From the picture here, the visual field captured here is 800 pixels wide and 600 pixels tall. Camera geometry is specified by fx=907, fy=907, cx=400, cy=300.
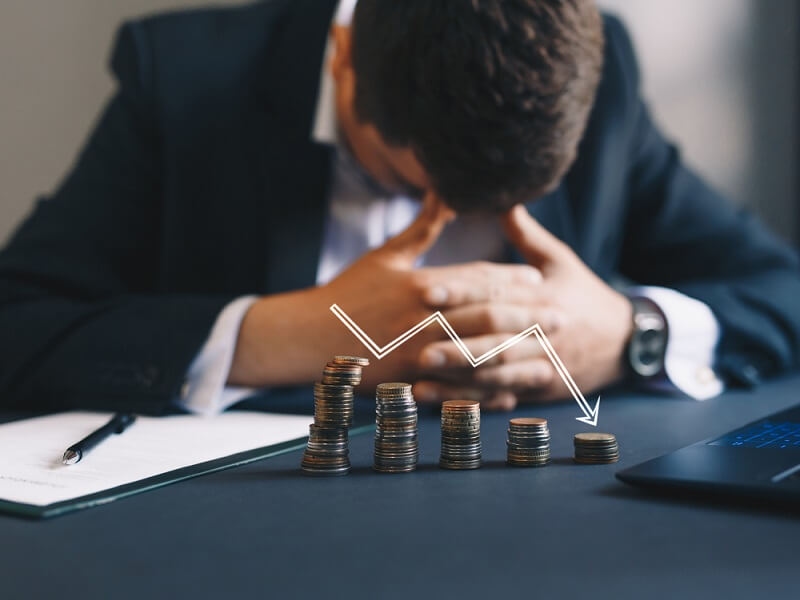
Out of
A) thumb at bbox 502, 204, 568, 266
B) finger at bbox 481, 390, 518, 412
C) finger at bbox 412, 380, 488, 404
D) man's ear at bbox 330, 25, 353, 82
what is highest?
man's ear at bbox 330, 25, 353, 82

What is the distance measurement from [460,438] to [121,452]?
0.33 m

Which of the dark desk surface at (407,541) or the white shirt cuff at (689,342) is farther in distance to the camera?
the white shirt cuff at (689,342)

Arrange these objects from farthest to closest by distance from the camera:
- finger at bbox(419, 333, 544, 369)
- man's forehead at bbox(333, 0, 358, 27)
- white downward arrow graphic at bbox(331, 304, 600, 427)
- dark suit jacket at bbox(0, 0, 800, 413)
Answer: man's forehead at bbox(333, 0, 358, 27) < dark suit jacket at bbox(0, 0, 800, 413) < finger at bbox(419, 333, 544, 369) < white downward arrow graphic at bbox(331, 304, 600, 427)

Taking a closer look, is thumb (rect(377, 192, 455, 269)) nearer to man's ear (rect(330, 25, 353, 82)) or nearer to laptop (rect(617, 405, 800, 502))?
man's ear (rect(330, 25, 353, 82))

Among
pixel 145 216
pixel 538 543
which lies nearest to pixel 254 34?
pixel 145 216

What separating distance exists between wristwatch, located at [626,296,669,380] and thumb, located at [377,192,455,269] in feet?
1.08

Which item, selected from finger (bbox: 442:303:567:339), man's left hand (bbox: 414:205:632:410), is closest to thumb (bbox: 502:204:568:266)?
man's left hand (bbox: 414:205:632:410)

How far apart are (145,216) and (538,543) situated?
3.86 ft

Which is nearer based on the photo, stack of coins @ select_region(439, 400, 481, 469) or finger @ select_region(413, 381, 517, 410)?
stack of coins @ select_region(439, 400, 481, 469)

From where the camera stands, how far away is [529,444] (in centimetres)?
83

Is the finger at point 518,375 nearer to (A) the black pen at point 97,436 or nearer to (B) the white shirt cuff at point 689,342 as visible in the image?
(B) the white shirt cuff at point 689,342

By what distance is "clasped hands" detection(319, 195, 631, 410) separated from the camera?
1.12m

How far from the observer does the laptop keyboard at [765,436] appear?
82 cm

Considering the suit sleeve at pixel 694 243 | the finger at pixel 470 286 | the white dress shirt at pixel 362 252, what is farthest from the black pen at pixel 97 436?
the suit sleeve at pixel 694 243
